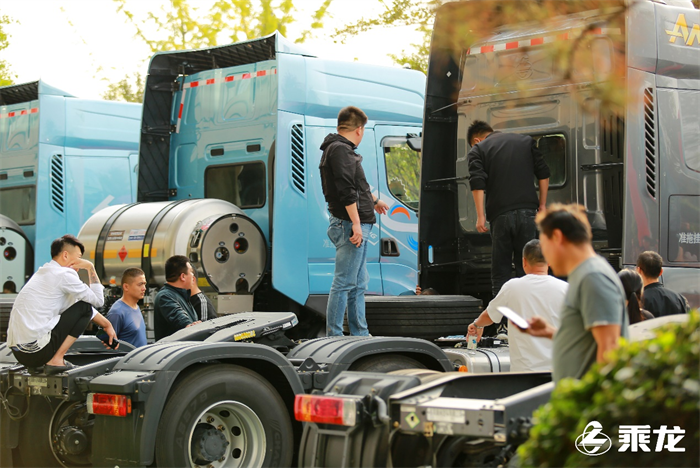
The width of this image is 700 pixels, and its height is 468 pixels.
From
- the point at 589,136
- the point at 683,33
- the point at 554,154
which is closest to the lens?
the point at 683,33

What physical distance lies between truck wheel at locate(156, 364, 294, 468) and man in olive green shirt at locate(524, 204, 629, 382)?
2.23 metres

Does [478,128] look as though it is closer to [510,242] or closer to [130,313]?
[510,242]

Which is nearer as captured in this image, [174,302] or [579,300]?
[579,300]

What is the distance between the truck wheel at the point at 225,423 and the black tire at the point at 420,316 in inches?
70.3

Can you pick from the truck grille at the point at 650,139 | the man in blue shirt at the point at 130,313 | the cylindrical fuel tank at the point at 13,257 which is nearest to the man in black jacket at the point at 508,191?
the truck grille at the point at 650,139

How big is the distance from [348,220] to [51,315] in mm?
2273

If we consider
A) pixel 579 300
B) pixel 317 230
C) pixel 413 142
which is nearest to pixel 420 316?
pixel 317 230

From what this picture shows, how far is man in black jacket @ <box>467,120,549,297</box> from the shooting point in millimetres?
7293

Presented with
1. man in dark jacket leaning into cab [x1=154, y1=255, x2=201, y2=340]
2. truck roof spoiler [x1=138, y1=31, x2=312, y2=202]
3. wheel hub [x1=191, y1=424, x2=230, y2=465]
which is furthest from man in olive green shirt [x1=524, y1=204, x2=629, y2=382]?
truck roof spoiler [x1=138, y1=31, x2=312, y2=202]

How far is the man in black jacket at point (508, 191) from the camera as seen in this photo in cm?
729

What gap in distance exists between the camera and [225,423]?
18.2ft

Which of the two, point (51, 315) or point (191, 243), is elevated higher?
point (191, 243)

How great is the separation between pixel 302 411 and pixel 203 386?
95cm

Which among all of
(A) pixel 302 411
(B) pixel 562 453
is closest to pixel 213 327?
(A) pixel 302 411
